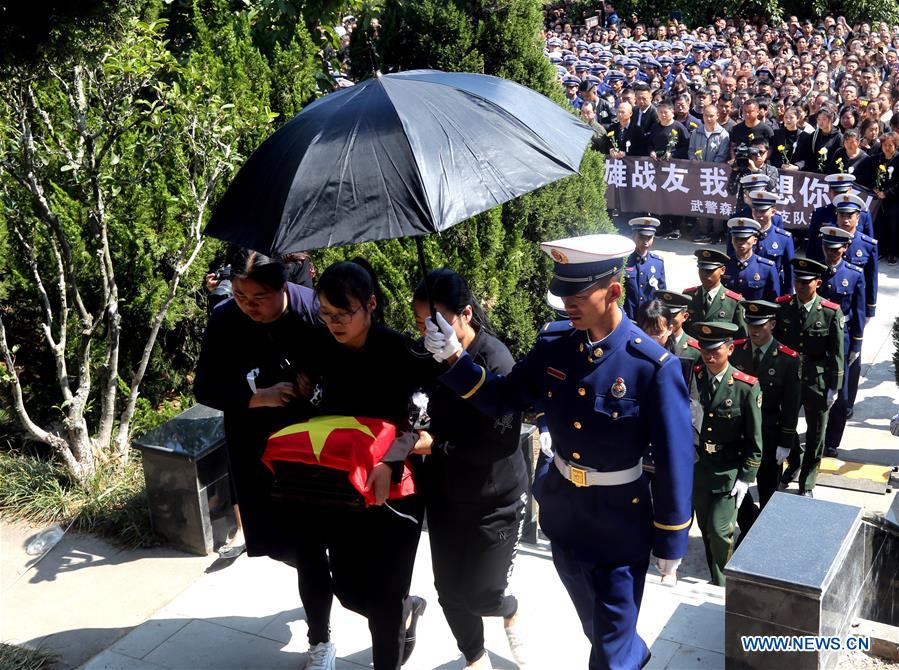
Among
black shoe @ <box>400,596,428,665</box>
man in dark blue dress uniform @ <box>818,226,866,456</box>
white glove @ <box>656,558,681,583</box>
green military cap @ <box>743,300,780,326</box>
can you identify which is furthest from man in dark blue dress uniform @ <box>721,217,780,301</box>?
white glove @ <box>656,558,681,583</box>

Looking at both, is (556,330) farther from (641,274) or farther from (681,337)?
(641,274)

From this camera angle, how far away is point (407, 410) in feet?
12.4

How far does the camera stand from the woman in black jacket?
12.3 ft

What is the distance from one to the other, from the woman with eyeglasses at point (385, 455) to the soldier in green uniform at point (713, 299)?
391cm

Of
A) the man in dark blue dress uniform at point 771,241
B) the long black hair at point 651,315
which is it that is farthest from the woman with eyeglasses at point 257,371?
the man in dark blue dress uniform at point 771,241

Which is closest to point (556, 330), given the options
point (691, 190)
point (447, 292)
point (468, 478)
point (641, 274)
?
point (447, 292)

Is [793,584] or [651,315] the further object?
[651,315]

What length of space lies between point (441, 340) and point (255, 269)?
93cm

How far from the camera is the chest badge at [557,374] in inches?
143

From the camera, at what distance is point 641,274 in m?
7.99

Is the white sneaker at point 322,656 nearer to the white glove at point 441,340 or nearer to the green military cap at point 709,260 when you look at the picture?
the white glove at point 441,340

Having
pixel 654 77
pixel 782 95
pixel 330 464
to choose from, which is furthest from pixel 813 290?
pixel 654 77

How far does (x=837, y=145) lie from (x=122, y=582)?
10.4 meters

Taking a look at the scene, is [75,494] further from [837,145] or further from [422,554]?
[837,145]
